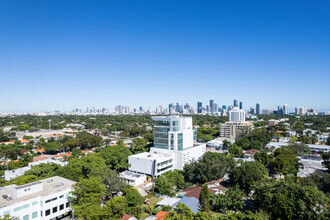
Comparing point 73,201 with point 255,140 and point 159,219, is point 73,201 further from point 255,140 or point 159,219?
point 255,140

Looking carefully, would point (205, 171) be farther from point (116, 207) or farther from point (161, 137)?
point (116, 207)

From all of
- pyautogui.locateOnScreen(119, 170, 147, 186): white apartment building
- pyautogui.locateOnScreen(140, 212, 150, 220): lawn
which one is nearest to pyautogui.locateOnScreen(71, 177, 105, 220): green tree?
pyautogui.locateOnScreen(140, 212, 150, 220): lawn

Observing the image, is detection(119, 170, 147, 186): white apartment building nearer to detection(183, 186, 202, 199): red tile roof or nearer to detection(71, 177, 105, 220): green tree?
detection(183, 186, 202, 199): red tile roof

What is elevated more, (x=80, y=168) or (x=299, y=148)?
(x=80, y=168)

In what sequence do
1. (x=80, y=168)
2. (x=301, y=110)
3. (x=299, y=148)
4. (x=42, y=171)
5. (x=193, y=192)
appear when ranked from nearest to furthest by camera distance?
(x=193, y=192)
(x=42, y=171)
(x=80, y=168)
(x=299, y=148)
(x=301, y=110)

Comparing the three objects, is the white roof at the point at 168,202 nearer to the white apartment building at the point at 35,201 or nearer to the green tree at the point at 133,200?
the green tree at the point at 133,200

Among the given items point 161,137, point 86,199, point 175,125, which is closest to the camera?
point 86,199

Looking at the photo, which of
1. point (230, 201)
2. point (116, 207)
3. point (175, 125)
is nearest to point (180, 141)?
point (175, 125)
